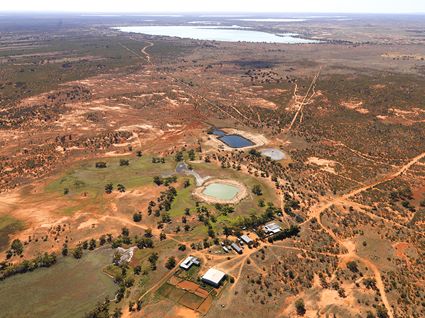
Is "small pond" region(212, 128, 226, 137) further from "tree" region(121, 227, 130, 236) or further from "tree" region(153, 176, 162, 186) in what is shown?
"tree" region(121, 227, 130, 236)

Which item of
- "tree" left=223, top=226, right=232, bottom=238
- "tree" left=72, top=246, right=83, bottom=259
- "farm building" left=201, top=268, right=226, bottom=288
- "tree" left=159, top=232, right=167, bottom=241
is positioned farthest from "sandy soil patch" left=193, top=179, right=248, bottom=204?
"tree" left=72, top=246, right=83, bottom=259

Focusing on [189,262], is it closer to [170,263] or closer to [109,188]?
[170,263]

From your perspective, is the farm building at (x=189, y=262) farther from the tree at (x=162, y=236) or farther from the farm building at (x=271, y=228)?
the farm building at (x=271, y=228)

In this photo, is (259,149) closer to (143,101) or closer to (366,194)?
(366,194)

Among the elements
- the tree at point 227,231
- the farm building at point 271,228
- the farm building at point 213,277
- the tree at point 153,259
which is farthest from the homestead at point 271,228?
the tree at point 153,259

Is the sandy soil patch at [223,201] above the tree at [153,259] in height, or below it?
Result: above

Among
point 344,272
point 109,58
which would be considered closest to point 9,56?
point 109,58
